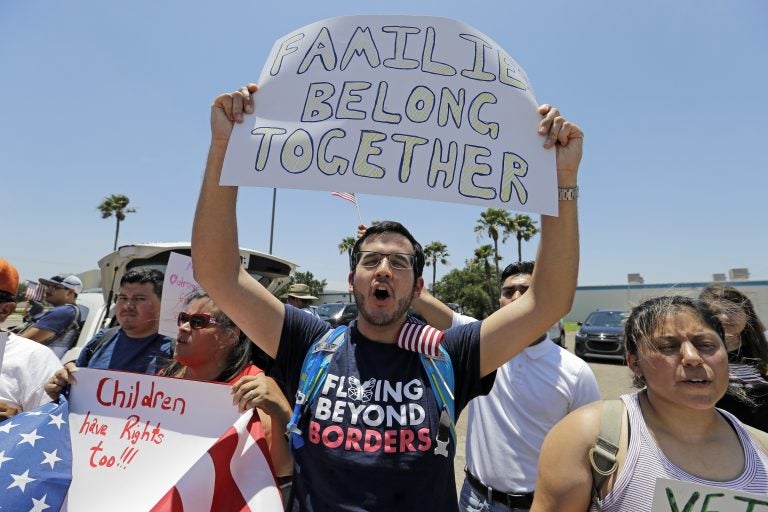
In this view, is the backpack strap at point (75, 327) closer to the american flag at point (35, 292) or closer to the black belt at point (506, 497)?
the american flag at point (35, 292)

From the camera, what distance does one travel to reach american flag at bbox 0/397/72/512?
1.80 meters

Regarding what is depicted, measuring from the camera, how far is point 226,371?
2.43 m

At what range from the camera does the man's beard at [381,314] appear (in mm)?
1822

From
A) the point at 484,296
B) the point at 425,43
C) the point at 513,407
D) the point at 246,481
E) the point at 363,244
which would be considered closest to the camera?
the point at 246,481

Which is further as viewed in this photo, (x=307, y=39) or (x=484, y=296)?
(x=484, y=296)

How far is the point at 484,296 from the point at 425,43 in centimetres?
4412

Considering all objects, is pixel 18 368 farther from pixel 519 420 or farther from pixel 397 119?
pixel 519 420

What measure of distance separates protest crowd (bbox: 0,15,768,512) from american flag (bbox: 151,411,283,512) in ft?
0.15

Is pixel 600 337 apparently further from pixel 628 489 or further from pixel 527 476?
pixel 628 489

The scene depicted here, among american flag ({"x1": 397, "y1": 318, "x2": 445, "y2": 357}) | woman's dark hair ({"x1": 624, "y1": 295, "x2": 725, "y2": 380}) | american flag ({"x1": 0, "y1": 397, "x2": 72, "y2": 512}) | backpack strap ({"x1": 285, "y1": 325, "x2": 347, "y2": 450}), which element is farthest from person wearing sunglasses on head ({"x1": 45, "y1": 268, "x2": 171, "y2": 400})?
woman's dark hair ({"x1": 624, "y1": 295, "x2": 725, "y2": 380})

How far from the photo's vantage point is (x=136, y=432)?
2.06 metres

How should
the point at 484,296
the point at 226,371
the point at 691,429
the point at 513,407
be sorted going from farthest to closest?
the point at 484,296
the point at 513,407
the point at 226,371
the point at 691,429

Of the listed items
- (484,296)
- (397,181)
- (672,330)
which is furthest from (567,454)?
(484,296)

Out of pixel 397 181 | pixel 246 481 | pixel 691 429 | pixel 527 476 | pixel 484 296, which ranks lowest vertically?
pixel 484 296
